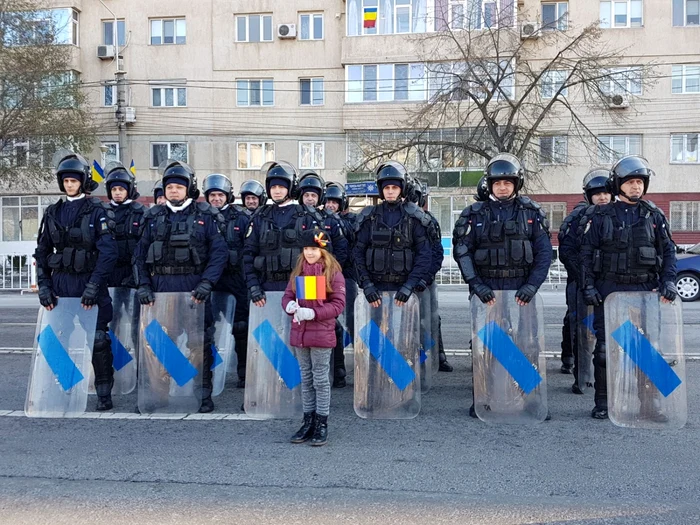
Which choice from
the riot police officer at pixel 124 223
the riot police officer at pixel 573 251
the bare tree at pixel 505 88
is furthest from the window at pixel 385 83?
the riot police officer at pixel 124 223

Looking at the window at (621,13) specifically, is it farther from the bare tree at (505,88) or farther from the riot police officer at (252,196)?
the riot police officer at (252,196)

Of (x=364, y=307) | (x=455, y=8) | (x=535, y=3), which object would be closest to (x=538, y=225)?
(x=364, y=307)

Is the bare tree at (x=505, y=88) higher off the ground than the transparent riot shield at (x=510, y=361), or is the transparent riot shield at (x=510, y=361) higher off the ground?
the bare tree at (x=505, y=88)

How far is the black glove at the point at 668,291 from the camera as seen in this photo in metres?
5.68

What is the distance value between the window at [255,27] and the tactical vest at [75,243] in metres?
26.9

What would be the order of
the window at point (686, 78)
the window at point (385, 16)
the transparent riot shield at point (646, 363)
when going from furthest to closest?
1. the window at point (385, 16)
2. the window at point (686, 78)
3. the transparent riot shield at point (646, 363)

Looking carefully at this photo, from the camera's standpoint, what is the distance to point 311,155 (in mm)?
32125

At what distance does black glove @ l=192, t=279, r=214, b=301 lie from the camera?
616 cm

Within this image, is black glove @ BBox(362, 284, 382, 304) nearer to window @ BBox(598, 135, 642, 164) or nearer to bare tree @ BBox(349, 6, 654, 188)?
bare tree @ BBox(349, 6, 654, 188)

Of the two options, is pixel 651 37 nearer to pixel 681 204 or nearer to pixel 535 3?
pixel 535 3

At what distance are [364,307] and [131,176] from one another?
3.42 meters

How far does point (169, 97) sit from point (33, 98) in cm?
833

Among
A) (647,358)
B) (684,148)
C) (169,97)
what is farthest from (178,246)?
(684,148)

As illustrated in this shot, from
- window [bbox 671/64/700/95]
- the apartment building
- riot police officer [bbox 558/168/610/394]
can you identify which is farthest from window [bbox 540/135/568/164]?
riot police officer [bbox 558/168/610/394]
